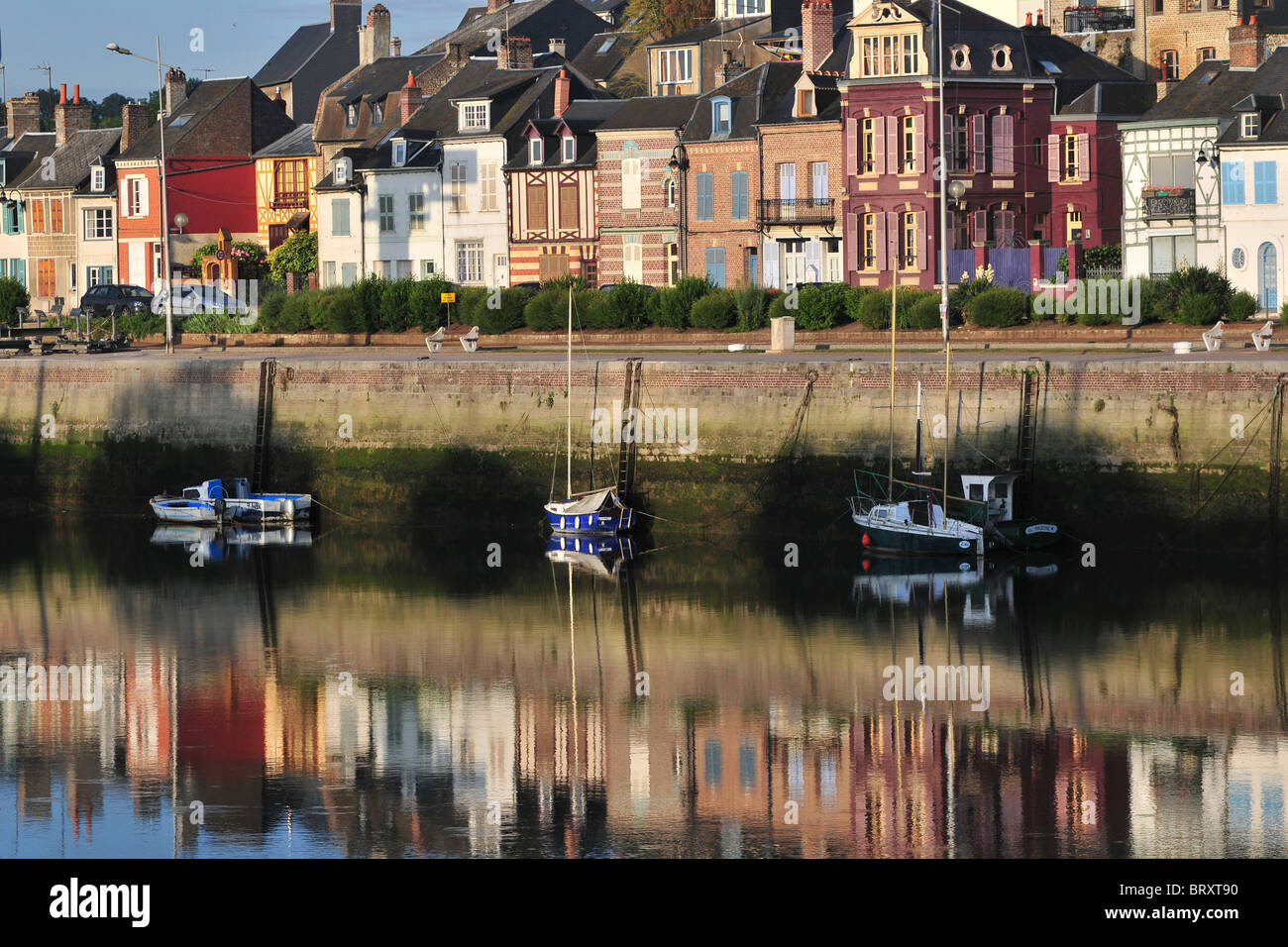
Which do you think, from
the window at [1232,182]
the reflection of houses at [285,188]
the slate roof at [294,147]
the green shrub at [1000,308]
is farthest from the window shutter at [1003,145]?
the slate roof at [294,147]

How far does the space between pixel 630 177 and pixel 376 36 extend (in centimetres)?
3050

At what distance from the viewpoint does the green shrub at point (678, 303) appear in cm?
6116

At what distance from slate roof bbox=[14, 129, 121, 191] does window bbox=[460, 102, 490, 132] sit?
2208 cm

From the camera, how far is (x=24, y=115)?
106562 millimetres

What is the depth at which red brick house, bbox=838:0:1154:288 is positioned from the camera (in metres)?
70.8

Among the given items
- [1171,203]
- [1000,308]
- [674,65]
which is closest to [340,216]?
[674,65]

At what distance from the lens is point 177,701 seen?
36.1 metres

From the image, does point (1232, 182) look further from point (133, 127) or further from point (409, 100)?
point (133, 127)

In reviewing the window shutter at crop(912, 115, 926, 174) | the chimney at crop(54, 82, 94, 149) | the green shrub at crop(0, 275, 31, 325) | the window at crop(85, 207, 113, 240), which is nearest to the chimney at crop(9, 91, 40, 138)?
the chimney at crop(54, 82, 94, 149)

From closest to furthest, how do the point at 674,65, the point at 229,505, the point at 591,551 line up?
the point at 591,551 → the point at 229,505 → the point at 674,65

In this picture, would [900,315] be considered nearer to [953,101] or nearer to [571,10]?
[953,101]

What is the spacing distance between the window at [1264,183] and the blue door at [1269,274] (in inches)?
58.4

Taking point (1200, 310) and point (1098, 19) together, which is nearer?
point (1200, 310)
